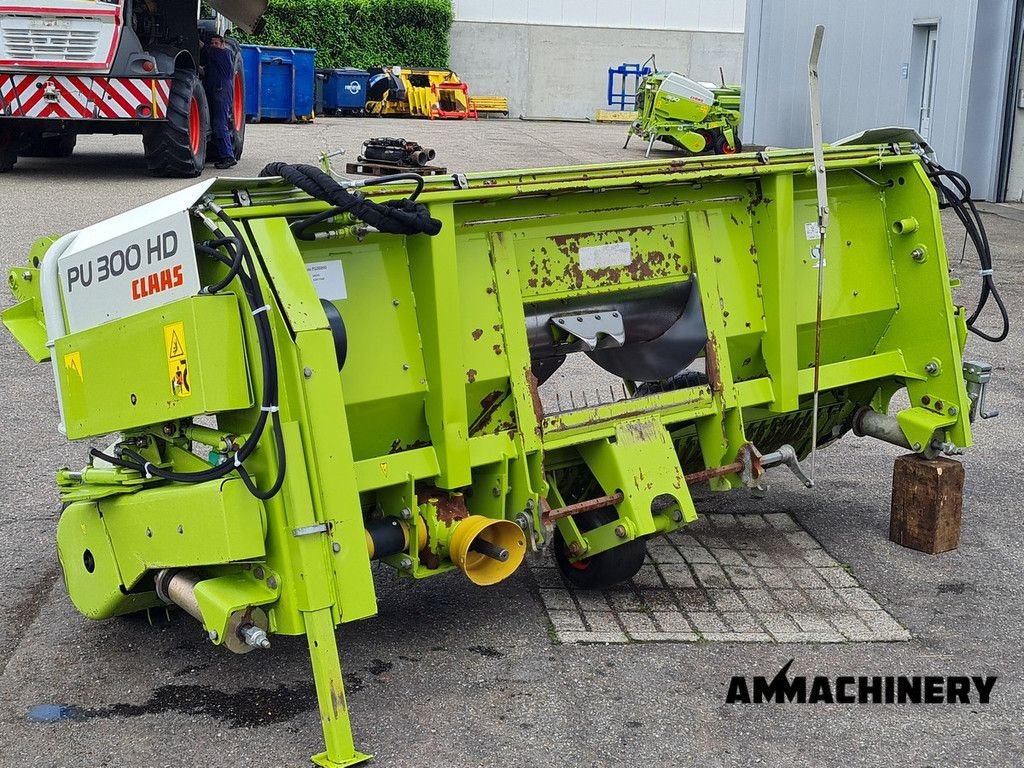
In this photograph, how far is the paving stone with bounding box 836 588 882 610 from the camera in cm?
434

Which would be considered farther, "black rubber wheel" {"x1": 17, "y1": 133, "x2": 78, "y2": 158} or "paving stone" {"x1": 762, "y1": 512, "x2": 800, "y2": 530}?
"black rubber wheel" {"x1": 17, "y1": 133, "x2": 78, "y2": 158}

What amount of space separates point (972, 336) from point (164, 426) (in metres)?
6.53

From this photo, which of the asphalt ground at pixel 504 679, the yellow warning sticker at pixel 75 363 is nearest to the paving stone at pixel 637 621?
the asphalt ground at pixel 504 679

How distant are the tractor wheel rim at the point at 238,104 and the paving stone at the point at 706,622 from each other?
504 inches

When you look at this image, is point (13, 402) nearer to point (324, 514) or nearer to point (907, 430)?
point (324, 514)

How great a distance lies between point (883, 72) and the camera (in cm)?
1616

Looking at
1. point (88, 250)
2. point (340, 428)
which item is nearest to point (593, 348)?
point (340, 428)

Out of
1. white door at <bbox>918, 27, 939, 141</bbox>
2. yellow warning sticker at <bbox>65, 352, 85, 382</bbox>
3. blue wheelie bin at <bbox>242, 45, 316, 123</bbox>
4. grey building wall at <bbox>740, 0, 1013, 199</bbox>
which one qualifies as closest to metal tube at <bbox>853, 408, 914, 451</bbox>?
yellow warning sticker at <bbox>65, 352, 85, 382</bbox>

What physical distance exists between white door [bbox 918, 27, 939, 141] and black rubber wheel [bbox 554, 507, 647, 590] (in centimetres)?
1246

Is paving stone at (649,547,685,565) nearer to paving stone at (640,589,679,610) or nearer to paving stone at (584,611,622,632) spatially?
paving stone at (640,589,679,610)

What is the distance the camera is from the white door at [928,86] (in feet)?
50.6

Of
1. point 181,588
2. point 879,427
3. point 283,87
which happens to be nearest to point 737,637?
point 879,427

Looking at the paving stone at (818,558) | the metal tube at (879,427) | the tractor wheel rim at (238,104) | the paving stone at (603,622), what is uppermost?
the tractor wheel rim at (238,104)

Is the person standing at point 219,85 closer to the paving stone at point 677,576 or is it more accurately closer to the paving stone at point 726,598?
the paving stone at point 726,598
